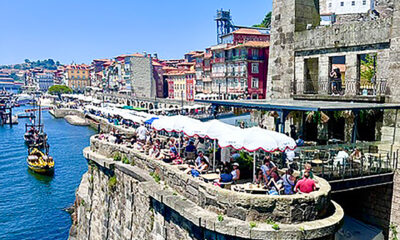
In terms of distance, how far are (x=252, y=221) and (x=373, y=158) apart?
8.47 m

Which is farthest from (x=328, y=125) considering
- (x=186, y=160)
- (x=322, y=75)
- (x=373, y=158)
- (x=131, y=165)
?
(x=131, y=165)

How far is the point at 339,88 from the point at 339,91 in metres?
0.65

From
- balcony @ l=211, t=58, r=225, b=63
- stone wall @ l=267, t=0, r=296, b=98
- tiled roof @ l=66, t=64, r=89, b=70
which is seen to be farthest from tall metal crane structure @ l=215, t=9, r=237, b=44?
tiled roof @ l=66, t=64, r=89, b=70

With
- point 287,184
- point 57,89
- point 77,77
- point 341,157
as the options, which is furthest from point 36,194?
point 77,77

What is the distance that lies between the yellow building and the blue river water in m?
136

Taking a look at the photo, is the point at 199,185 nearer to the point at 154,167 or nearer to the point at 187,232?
the point at 187,232

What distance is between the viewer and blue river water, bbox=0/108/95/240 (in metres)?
25.6

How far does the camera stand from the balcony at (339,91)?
1661 cm

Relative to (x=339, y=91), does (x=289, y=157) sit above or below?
below

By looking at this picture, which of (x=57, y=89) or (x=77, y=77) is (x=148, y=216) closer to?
(x=57, y=89)

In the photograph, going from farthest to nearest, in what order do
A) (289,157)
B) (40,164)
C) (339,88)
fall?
(40,164) → (339,88) → (289,157)

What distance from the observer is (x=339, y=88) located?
19828 mm

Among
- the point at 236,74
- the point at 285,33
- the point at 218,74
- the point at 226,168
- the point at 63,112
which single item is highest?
the point at 285,33

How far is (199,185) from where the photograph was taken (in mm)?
9984
